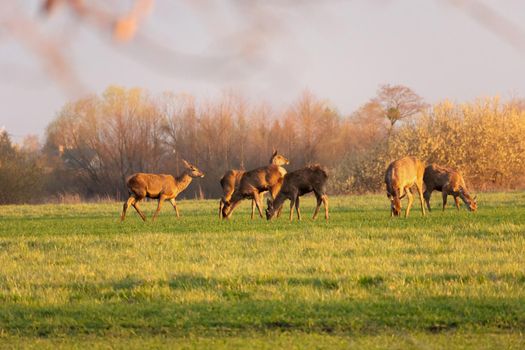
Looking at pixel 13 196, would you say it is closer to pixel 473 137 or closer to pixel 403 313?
pixel 473 137

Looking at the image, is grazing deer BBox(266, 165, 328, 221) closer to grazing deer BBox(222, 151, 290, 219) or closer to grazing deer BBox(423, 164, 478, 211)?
grazing deer BBox(222, 151, 290, 219)

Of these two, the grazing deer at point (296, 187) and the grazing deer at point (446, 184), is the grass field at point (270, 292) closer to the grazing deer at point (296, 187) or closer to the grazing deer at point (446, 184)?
the grazing deer at point (296, 187)

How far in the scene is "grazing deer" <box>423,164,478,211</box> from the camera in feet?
90.0

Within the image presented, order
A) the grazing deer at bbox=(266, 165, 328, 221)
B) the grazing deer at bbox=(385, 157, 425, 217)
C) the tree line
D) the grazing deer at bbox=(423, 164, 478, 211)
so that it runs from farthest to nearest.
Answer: the grazing deer at bbox=(423, 164, 478, 211), the grazing deer at bbox=(266, 165, 328, 221), the grazing deer at bbox=(385, 157, 425, 217), the tree line

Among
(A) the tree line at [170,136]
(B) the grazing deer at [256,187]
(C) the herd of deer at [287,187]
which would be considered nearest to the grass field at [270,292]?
(A) the tree line at [170,136]

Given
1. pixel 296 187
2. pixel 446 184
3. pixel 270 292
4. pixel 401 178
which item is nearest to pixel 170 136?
pixel 270 292

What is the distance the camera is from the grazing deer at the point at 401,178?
23934mm

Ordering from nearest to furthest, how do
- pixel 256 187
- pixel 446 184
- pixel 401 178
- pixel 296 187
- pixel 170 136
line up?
pixel 170 136
pixel 296 187
pixel 401 178
pixel 256 187
pixel 446 184

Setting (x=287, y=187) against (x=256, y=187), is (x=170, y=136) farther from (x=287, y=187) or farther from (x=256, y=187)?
(x=256, y=187)

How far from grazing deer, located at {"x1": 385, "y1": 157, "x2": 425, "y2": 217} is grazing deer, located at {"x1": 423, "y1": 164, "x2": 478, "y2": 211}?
161cm

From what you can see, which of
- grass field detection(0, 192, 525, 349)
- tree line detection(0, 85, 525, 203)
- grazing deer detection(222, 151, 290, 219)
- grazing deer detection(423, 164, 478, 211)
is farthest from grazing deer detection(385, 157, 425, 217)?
tree line detection(0, 85, 525, 203)

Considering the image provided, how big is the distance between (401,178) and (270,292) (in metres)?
16.6

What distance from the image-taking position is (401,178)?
2498cm

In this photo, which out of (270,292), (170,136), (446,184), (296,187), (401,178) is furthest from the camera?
(446,184)
